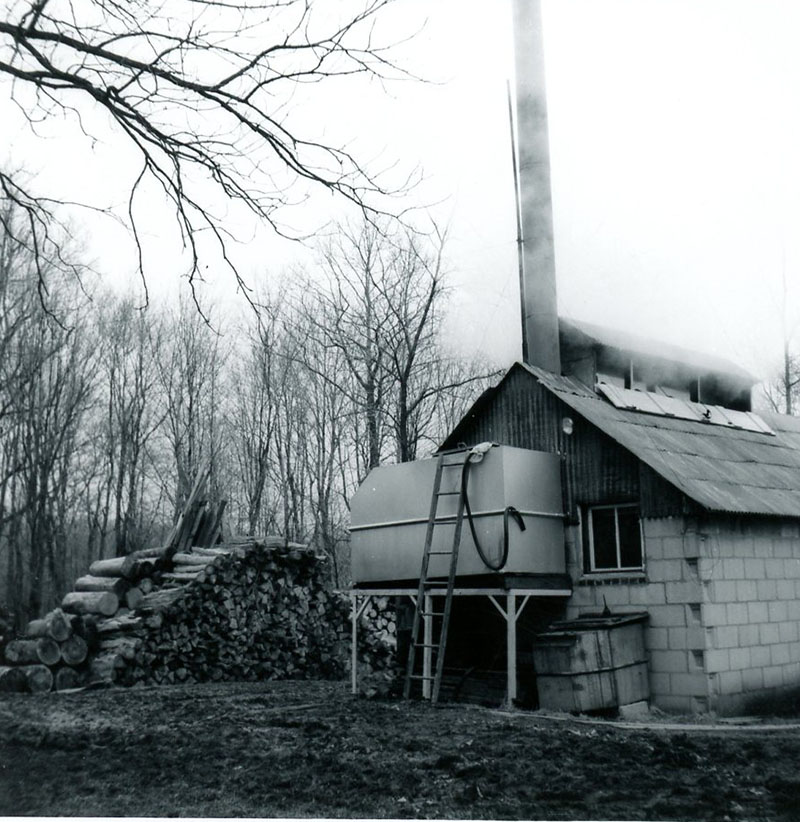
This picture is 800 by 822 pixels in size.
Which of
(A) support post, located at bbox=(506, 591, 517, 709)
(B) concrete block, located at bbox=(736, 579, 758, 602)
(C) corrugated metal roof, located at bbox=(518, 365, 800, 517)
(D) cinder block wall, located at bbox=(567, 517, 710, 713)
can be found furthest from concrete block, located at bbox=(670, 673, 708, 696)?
(C) corrugated metal roof, located at bbox=(518, 365, 800, 517)

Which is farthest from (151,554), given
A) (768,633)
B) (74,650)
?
(768,633)

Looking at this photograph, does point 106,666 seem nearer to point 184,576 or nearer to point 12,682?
point 12,682

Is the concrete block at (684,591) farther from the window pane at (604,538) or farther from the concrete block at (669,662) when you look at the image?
the window pane at (604,538)

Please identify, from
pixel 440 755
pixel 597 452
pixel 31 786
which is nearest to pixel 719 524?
pixel 597 452

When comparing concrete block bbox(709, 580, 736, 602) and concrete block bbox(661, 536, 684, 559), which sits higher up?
concrete block bbox(661, 536, 684, 559)

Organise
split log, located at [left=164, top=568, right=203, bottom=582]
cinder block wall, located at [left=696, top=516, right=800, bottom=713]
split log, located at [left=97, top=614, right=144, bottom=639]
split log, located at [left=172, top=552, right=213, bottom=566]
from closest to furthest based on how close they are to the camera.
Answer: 1. cinder block wall, located at [left=696, top=516, right=800, bottom=713]
2. split log, located at [left=97, top=614, right=144, bottom=639]
3. split log, located at [left=164, top=568, right=203, bottom=582]
4. split log, located at [left=172, top=552, right=213, bottom=566]

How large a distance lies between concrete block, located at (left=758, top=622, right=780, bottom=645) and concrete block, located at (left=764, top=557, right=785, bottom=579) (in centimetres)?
68

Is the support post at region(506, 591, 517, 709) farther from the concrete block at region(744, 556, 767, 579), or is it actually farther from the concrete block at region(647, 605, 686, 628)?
the concrete block at region(744, 556, 767, 579)

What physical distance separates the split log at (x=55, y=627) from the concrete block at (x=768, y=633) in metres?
10.2

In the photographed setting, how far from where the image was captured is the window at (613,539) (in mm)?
13430

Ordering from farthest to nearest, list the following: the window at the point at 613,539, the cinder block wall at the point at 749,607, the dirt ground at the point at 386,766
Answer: the window at the point at 613,539, the cinder block wall at the point at 749,607, the dirt ground at the point at 386,766

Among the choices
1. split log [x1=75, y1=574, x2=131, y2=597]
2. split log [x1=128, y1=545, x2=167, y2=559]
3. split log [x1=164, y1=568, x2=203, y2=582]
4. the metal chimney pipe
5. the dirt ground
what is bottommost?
the dirt ground

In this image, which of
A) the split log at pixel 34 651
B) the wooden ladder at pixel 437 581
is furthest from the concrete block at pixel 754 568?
the split log at pixel 34 651

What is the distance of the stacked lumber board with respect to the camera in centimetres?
1490
